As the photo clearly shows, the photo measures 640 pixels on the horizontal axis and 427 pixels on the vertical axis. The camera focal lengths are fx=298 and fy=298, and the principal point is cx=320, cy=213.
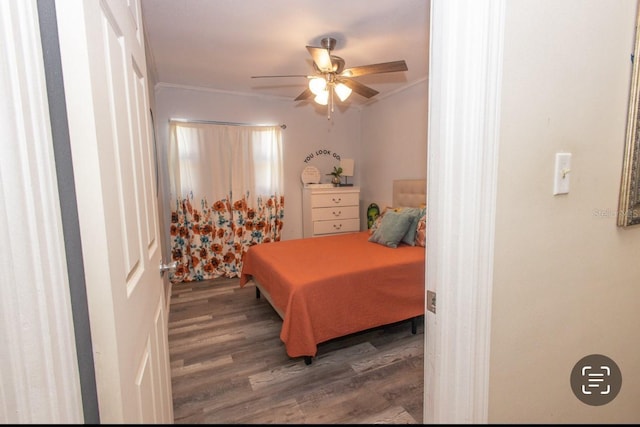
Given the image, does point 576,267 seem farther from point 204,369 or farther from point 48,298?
point 204,369

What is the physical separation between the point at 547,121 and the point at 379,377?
5.82 feet

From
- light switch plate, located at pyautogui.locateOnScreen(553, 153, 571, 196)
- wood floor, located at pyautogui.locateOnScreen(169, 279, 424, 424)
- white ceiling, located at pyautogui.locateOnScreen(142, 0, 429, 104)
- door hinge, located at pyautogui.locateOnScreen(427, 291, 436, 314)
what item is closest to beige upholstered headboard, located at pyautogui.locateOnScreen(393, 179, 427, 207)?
white ceiling, located at pyautogui.locateOnScreen(142, 0, 429, 104)

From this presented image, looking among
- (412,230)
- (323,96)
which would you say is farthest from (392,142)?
(323,96)

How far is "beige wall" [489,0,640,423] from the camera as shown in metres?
0.75

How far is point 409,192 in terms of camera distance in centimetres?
376

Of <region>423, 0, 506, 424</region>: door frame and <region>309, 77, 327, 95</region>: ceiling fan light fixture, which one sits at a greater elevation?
<region>309, 77, 327, 95</region>: ceiling fan light fixture

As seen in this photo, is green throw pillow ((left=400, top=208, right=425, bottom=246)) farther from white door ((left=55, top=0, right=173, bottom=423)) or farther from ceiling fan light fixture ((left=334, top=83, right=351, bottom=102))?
white door ((left=55, top=0, right=173, bottom=423))

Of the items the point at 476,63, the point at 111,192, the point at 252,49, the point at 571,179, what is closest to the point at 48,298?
the point at 111,192

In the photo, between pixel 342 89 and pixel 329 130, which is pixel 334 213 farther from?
pixel 342 89

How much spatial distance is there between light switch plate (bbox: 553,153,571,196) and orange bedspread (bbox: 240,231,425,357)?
149 centimetres

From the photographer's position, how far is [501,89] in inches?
27.5

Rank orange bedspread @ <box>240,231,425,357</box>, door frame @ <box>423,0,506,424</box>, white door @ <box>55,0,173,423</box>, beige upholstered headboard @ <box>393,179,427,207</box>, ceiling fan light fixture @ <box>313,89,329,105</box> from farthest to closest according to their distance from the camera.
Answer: beige upholstered headboard @ <box>393,179,427,207</box>
ceiling fan light fixture @ <box>313,89,329,105</box>
orange bedspread @ <box>240,231,425,357</box>
door frame @ <box>423,0,506,424</box>
white door @ <box>55,0,173,423</box>

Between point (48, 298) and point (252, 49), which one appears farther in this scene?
point (252, 49)

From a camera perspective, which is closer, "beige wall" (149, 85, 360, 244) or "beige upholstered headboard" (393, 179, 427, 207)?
"beige upholstered headboard" (393, 179, 427, 207)
